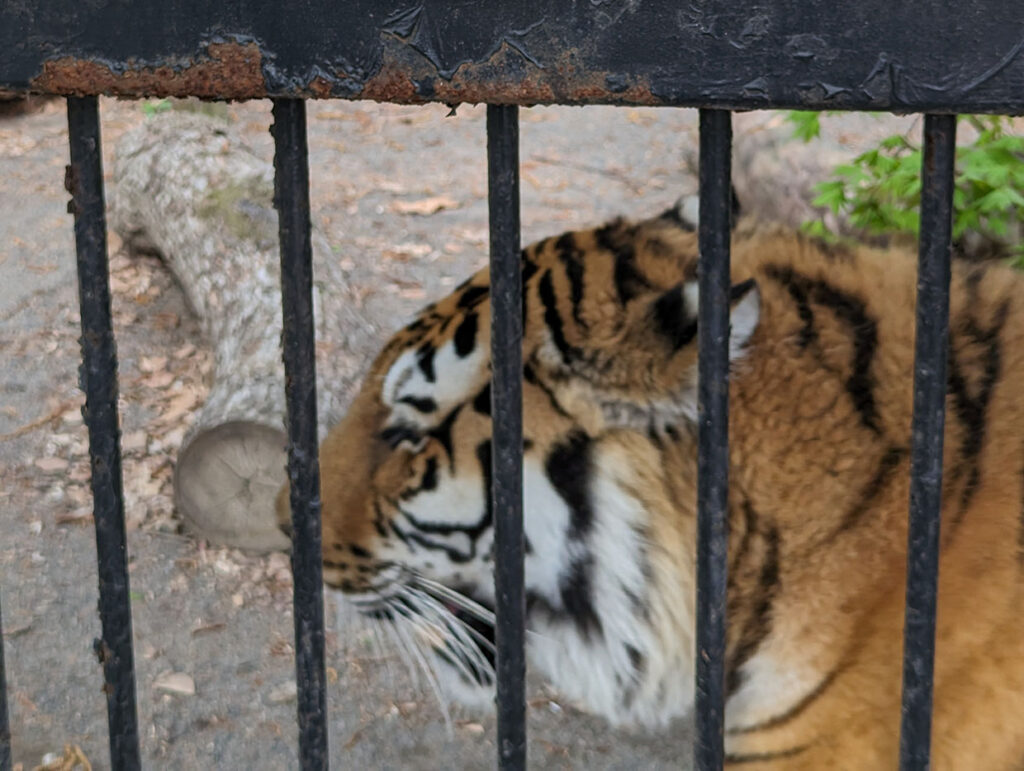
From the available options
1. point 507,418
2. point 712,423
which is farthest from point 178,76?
point 712,423

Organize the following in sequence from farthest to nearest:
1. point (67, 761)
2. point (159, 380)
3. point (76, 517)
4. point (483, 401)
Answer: point (159, 380) → point (76, 517) → point (67, 761) → point (483, 401)

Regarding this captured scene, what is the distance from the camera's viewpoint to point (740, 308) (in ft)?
4.76

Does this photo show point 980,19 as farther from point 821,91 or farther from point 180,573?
point 180,573

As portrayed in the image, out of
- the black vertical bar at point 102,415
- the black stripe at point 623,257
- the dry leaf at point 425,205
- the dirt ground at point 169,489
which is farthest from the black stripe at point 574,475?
the dry leaf at point 425,205

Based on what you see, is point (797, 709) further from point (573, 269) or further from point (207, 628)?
point (207, 628)

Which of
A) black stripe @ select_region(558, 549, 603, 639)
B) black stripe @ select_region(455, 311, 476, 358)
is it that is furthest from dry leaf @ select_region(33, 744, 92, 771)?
black stripe @ select_region(455, 311, 476, 358)

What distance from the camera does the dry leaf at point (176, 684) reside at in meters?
3.30

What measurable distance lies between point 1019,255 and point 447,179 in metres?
4.60

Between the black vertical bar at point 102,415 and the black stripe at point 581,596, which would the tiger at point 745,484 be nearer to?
the black stripe at point 581,596

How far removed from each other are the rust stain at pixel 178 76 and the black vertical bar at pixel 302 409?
8 cm

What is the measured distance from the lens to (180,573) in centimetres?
384

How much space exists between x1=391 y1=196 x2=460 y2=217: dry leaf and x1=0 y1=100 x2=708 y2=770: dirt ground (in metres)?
0.02

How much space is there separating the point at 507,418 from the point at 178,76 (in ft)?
1.33

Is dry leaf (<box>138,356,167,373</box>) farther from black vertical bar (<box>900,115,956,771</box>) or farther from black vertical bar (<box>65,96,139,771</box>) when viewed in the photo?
black vertical bar (<box>900,115,956,771</box>)
